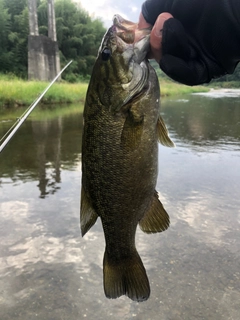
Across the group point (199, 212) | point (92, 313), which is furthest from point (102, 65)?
point (199, 212)

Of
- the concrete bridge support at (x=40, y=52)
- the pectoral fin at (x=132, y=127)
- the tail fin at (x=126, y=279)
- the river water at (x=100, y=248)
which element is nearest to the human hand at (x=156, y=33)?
the pectoral fin at (x=132, y=127)

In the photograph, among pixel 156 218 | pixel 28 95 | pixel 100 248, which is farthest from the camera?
pixel 28 95

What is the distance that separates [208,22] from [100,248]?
2675 mm

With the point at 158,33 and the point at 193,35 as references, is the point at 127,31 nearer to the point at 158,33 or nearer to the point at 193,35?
the point at 158,33

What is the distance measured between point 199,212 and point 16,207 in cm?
249

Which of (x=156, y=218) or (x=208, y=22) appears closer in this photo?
(x=208, y=22)

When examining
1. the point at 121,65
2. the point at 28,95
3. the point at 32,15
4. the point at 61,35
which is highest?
the point at 121,65

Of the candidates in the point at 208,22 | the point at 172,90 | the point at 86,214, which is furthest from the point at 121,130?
the point at 172,90

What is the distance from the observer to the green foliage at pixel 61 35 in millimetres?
30547

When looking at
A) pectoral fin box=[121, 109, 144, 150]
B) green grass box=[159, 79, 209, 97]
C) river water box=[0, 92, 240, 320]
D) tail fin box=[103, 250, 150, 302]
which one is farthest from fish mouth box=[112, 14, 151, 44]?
green grass box=[159, 79, 209, 97]

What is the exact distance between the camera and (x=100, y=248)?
363 cm

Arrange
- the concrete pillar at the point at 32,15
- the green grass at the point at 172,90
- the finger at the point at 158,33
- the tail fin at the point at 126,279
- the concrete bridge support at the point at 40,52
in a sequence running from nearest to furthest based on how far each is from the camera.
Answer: the finger at the point at 158,33 < the tail fin at the point at 126,279 < the concrete pillar at the point at 32,15 < the concrete bridge support at the point at 40,52 < the green grass at the point at 172,90

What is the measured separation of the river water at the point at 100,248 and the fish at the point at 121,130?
106 cm

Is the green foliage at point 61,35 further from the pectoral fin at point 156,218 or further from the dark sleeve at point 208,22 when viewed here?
the dark sleeve at point 208,22
